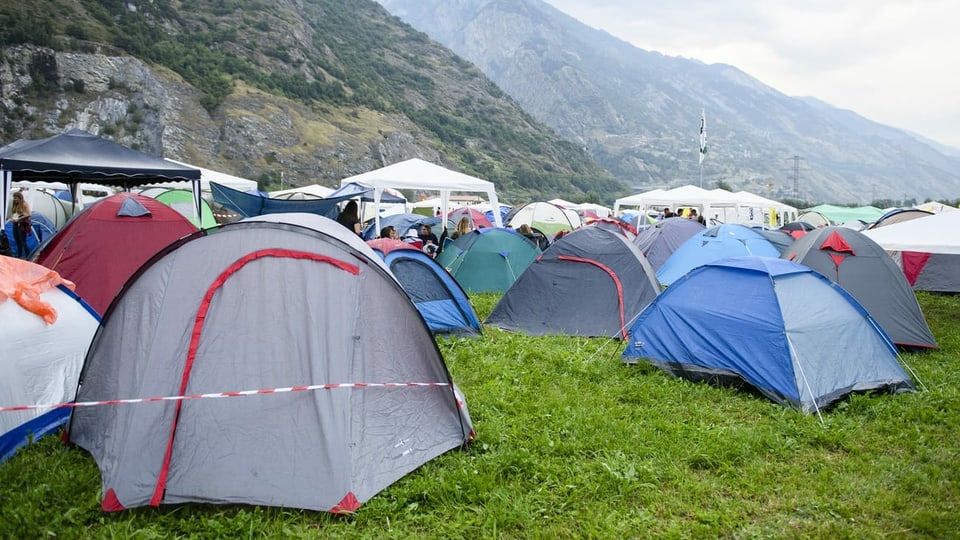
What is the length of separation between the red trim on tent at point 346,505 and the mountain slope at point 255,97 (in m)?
41.5

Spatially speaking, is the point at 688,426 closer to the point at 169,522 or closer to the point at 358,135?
the point at 169,522

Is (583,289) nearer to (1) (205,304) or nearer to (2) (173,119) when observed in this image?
(1) (205,304)

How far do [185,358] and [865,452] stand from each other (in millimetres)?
5059

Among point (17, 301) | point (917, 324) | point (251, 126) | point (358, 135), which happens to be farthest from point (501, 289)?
point (358, 135)

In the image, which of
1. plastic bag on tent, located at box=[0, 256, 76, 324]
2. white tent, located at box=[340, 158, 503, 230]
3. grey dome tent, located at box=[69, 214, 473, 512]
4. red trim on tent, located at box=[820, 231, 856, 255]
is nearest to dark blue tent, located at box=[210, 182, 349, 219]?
white tent, located at box=[340, 158, 503, 230]

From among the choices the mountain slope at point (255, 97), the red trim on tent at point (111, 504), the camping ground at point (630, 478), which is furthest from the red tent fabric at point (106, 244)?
the mountain slope at point (255, 97)

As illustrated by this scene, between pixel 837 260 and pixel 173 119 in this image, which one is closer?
pixel 837 260

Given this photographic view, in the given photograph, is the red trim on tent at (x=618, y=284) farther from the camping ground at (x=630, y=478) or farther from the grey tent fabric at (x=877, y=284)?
the grey tent fabric at (x=877, y=284)

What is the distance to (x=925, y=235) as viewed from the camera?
773 centimetres

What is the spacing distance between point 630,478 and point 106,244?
6.48m

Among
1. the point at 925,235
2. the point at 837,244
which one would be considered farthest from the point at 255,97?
the point at 925,235

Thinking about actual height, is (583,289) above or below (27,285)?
below

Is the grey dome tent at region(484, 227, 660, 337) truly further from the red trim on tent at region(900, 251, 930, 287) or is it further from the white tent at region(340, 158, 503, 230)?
the red trim on tent at region(900, 251, 930, 287)

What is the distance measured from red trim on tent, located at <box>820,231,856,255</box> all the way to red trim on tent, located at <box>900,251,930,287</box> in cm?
645
